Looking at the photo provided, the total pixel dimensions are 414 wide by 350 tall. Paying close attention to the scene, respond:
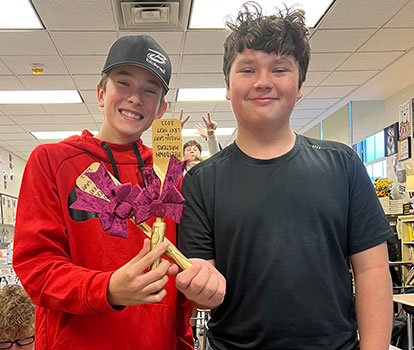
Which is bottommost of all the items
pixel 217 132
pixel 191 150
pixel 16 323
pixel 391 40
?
pixel 16 323

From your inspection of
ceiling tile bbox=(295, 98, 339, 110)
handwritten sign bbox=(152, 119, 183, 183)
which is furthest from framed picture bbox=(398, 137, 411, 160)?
handwritten sign bbox=(152, 119, 183, 183)

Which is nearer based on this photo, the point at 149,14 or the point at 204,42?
the point at 149,14

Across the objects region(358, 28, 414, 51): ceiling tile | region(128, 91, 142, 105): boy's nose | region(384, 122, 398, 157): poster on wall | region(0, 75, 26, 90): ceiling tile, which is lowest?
region(128, 91, 142, 105): boy's nose

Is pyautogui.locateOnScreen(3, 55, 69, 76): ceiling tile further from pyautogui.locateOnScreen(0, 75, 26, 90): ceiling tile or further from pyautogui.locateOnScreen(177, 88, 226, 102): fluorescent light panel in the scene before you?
pyautogui.locateOnScreen(177, 88, 226, 102): fluorescent light panel

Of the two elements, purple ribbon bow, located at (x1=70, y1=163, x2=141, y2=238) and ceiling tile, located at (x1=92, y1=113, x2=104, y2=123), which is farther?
ceiling tile, located at (x1=92, y1=113, x2=104, y2=123)

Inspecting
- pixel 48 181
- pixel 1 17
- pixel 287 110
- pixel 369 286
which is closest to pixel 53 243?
Result: pixel 48 181

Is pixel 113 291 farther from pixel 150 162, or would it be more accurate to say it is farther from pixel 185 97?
pixel 185 97

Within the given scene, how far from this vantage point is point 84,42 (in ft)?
14.6

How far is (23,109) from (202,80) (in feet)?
9.96

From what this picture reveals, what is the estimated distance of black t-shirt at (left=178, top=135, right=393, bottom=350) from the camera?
958mm

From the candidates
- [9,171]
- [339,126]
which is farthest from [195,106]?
[9,171]

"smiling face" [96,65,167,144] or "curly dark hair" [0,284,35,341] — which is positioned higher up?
"smiling face" [96,65,167,144]

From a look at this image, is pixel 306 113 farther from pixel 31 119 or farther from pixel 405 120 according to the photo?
pixel 31 119

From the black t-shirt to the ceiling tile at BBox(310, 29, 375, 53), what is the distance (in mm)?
3736
